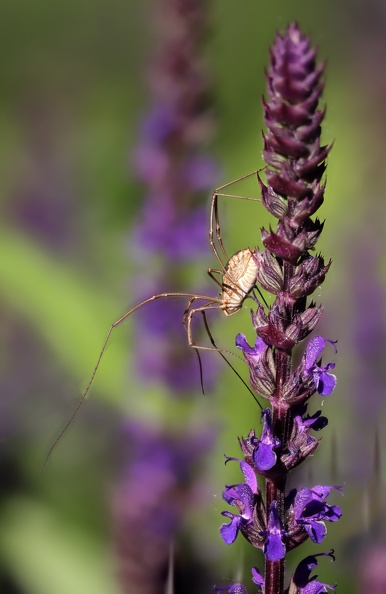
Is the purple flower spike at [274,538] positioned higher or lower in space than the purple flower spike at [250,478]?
lower

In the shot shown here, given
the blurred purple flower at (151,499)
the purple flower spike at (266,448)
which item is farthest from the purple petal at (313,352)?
the blurred purple flower at (151,499)

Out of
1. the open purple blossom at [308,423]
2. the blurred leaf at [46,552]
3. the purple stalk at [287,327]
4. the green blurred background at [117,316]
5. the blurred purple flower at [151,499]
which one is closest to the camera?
the purple stalk at [287,327]

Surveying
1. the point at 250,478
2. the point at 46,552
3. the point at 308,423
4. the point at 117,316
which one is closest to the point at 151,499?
the point at 46,552

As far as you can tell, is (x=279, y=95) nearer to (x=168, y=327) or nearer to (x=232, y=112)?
(x=168, y=327)

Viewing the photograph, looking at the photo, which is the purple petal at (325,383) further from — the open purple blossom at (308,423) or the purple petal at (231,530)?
the purple petal at (231,530)

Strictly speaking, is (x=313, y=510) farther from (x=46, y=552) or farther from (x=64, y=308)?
(x=46, y=552)

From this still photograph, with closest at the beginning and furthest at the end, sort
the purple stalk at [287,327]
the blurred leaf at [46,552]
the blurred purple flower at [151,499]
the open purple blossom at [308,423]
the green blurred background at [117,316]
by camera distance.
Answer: the purple stalk at [287,327] → the open purple blossom at [308,423] → the blurred purple flower at [151,499] → the green blurred background at [117,316] → the blurred leaf at [46,552]

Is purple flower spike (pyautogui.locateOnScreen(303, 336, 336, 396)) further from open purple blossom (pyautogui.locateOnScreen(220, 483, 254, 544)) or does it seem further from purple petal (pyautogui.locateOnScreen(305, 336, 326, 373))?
open purple blossom (pyautogui.locateOnScreen(220, 483, 254, 544))

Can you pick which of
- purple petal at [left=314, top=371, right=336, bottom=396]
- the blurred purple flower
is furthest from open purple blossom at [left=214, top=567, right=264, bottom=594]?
the blurred purple flower
